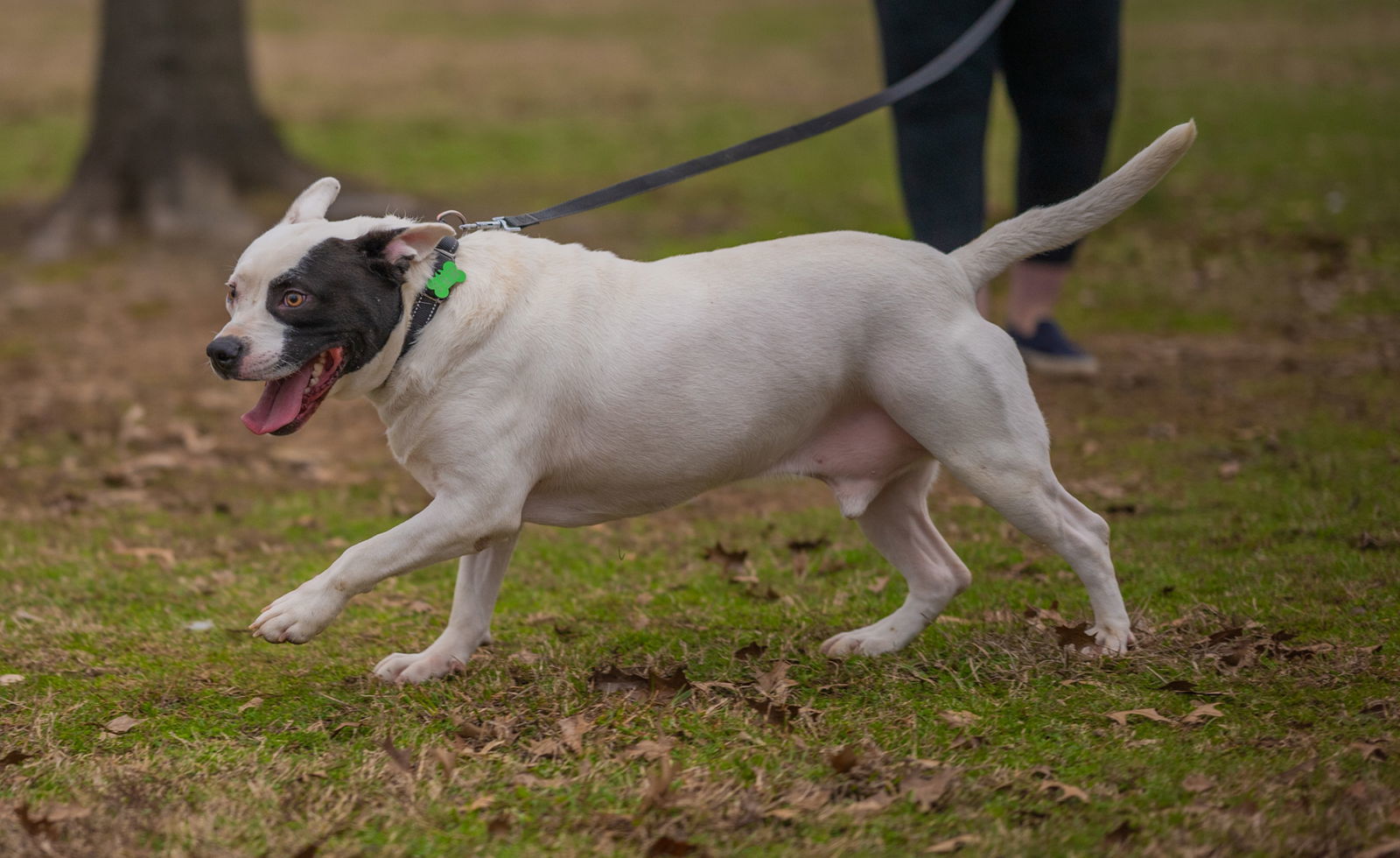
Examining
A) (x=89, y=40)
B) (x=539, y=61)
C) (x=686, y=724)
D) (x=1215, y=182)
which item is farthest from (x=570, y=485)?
(x=89, y=40)

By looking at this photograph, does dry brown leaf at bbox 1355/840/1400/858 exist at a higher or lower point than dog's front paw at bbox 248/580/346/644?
lower

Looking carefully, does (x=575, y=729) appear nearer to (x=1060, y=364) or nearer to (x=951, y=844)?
(x=951, y=844)

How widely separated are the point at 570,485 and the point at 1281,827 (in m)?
1.87

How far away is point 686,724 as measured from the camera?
345 centimetres

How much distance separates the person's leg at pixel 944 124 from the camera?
5.30 metres

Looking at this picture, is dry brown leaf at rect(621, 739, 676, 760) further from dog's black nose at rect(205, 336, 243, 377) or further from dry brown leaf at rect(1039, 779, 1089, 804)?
dog's black nose at rect(205, 336, 243, 377)

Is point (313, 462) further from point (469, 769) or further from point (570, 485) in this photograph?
point (469, 769)

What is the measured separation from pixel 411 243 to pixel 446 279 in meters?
0.12

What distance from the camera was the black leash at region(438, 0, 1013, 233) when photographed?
4.02 metres

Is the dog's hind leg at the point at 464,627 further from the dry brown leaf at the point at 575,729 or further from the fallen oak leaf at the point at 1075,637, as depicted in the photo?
the fallen oak leaf at the point at 1075,637

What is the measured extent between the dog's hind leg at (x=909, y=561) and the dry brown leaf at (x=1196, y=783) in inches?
42.8

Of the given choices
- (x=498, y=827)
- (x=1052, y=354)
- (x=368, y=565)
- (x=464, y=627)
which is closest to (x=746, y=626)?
(x=464, y=627)

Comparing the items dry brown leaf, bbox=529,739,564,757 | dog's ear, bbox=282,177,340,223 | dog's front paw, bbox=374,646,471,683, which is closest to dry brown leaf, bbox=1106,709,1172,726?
dry brown leaf, bbox=529,739,564,757

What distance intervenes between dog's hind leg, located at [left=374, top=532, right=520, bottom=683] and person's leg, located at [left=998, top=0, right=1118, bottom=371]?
3064mm
